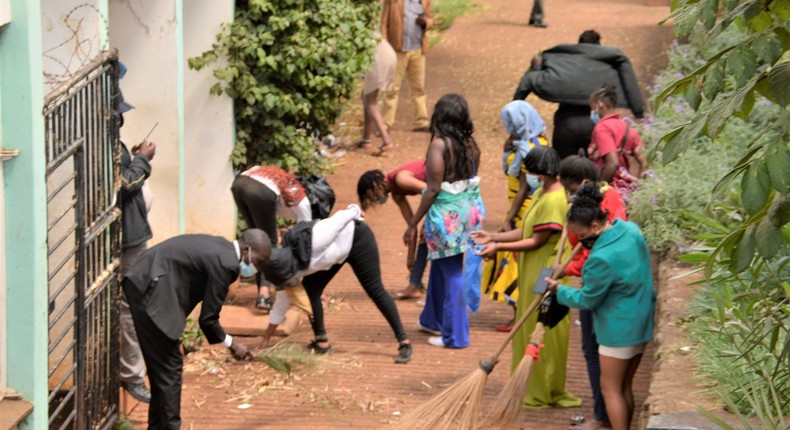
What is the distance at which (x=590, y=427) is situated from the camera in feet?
25.1

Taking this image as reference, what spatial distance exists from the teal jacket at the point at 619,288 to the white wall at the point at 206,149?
4739 mm

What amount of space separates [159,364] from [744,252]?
4172 millimetres

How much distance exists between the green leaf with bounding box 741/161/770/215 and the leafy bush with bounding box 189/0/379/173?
7365mm

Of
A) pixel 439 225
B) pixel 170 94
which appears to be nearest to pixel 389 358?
pixel 439 225

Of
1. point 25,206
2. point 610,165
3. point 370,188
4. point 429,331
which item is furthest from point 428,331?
point 25,206

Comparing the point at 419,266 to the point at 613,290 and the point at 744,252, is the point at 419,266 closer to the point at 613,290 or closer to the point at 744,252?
the point at 613,290

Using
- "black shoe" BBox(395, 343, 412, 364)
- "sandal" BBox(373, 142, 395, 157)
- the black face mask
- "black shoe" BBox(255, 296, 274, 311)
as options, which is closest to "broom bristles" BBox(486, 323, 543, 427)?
the black face mask

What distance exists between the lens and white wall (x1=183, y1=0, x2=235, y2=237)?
10836 mm

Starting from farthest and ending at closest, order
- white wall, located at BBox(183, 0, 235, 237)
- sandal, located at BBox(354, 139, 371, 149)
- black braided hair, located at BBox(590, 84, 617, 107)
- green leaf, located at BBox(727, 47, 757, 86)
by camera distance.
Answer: sandal, located at BBox(354, 139, 371, 149) → white wall, located at BBox(183, 0, 235, 237) → black braided hair, located at BBox(590, 84, 617, 107) → green leaf, located at BBox(727, 47, 757, 86)

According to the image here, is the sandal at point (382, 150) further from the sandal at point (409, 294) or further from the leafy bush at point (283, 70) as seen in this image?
the sandal at point (409, 294)

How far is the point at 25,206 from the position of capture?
5934 millimetres

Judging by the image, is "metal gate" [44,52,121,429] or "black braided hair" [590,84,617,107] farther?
"black braided hair" [590,84,617,107]

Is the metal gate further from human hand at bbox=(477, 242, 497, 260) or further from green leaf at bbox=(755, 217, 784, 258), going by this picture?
green leaf at bbox=(755, 217, 784, 258)

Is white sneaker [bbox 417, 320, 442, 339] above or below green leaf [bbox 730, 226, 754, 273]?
below
